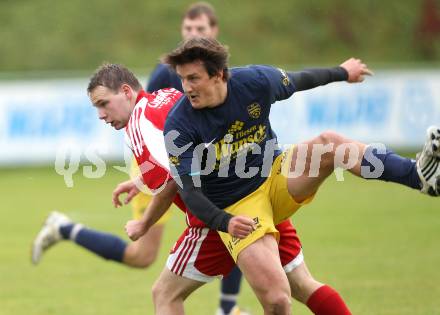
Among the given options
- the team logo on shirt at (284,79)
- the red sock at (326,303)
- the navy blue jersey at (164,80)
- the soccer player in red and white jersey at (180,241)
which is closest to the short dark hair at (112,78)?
the soccer player in red and white jersey at (180,241)

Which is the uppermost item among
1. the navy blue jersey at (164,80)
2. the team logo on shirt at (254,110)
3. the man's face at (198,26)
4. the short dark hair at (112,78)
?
the man's face at (198,26)

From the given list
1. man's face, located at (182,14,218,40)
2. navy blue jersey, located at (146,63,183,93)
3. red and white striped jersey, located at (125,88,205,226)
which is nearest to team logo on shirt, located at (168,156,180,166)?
red and white striped jersey, located at (125,88,205,226)

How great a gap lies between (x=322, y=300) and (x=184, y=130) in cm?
126

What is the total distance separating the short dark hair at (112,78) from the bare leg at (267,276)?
1.15 meters

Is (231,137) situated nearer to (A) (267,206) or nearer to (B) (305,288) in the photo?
(A) (267,206)

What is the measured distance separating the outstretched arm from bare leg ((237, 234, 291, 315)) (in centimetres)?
94

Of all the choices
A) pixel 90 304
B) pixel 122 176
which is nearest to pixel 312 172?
pixel 90 304

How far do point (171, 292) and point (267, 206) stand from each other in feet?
2.39

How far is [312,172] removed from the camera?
4.90m

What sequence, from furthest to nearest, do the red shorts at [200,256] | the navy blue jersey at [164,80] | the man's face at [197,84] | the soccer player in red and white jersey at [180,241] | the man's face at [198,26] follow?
the man's face at [198,26], the navy blue jersey at [164,80], the red shorts at [200,256], the soccer player in red and white jersey at [180,241], the man's face at [197,84]

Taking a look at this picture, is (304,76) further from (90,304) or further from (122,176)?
(122,176)

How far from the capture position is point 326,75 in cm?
527

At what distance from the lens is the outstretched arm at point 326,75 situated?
16.9 feet

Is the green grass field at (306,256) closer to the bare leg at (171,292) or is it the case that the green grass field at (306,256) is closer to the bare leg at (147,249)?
the bare leg at (147,249)
